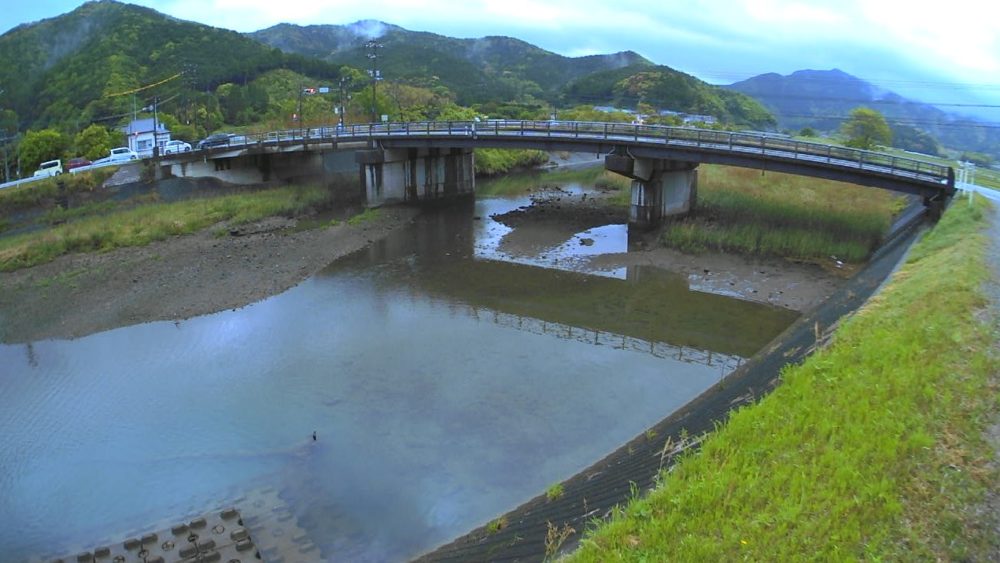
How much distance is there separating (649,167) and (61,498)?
35119mm

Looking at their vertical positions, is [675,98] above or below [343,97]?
above

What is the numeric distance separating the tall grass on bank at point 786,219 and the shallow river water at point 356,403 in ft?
24.9

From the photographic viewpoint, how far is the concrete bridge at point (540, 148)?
116ft

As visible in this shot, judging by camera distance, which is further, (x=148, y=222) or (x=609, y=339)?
(x=148, y=222)

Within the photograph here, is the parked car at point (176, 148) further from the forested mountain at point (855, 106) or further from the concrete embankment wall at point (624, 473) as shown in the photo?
the forested mountain at point (855, 106)

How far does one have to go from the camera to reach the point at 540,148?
47.4 meters

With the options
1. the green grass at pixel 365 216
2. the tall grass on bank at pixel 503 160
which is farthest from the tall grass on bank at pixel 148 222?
the tall grass on bank at pixel 503 160

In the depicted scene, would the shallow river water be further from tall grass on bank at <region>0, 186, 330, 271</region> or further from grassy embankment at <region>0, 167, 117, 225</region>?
grassy embankment at <region>0, 167, 117, 225</region>

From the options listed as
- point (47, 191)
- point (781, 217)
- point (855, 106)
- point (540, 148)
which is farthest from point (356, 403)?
point (855, 106)

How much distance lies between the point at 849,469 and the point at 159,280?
2925 cm

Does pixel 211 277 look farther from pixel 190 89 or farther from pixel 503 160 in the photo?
pixel 190 89

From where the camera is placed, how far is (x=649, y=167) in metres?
42.4

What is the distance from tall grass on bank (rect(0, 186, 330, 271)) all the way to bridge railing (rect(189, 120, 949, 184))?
613 cm

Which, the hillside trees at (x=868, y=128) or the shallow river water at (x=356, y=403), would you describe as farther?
the hillside trees at (x=868, y=128)
